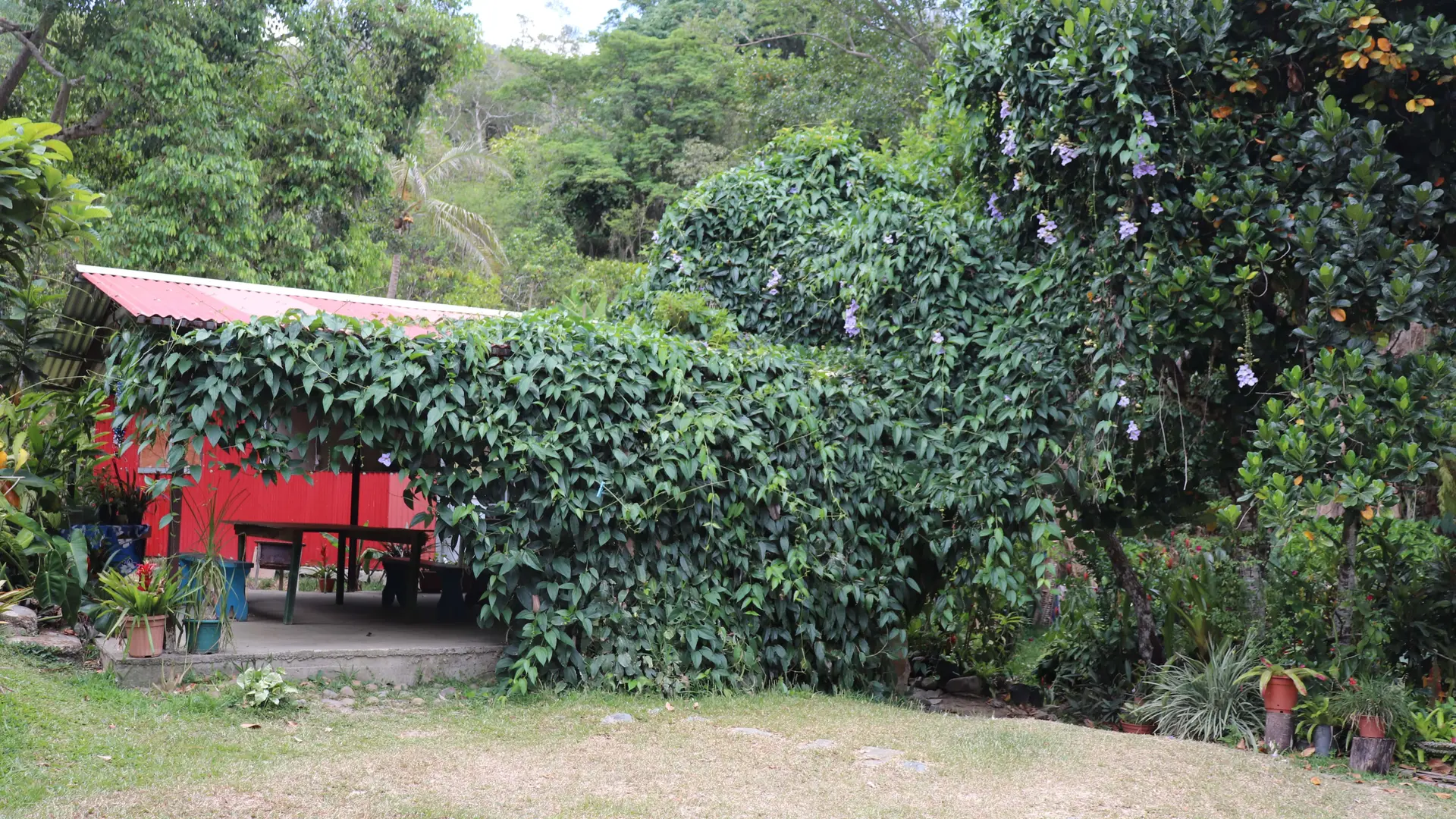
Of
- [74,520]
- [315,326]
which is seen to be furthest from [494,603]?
[74,520]

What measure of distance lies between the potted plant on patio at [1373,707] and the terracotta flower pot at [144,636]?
6.71 meters

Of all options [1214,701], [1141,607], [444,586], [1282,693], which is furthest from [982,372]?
[444,586]

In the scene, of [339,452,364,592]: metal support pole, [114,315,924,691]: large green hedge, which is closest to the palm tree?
[339,452,364,592]: metal support pole

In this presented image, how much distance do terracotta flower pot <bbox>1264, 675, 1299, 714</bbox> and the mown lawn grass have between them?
43 cm

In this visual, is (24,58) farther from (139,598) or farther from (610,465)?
(610,465)

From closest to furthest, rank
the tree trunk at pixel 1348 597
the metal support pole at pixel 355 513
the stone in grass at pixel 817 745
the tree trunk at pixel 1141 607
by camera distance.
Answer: the stone in grass at pixel 817 745 < the tree trunk at pixel 1348 597 < the tree trunk at pixel 1141 607 < the metal support pole at pixel 355 513

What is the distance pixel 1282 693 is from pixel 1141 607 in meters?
2.41

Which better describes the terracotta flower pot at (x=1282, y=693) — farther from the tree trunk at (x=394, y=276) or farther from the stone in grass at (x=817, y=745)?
the tree trunk at (x=394, y=276)

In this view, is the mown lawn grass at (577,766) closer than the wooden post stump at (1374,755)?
Yes

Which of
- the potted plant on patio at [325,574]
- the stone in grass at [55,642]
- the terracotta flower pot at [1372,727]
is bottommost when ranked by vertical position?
the potted plant on patio at [325,574]

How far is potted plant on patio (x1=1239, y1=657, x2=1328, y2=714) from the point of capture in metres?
6.21

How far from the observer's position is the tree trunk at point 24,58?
1272cm

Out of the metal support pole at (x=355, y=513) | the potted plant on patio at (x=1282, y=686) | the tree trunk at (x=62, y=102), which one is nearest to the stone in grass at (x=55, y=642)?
the metal support pole at (x=355, y=513)

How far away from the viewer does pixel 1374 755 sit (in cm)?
572
